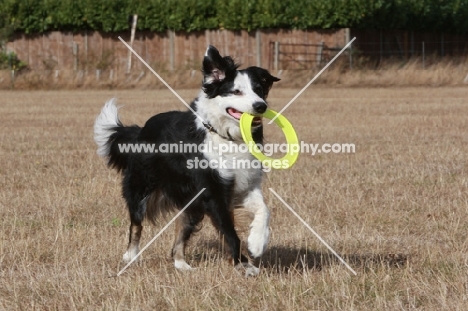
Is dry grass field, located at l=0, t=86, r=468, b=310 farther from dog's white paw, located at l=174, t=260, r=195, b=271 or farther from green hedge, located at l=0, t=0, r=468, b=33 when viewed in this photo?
green hedge, located at l=0, t=0, r=468, b=33

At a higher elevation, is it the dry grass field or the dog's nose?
the dog's nose

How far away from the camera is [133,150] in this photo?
7387mm

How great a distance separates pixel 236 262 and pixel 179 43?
96.4 feet

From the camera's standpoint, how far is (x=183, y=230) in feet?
22.6

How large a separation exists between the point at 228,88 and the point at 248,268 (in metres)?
1.33

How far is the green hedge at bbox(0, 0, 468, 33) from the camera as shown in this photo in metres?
33.8

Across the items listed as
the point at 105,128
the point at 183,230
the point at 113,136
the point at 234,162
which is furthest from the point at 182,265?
the point at 105,128

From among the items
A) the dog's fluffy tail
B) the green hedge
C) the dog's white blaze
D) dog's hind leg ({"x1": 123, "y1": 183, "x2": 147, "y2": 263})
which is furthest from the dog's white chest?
the green hedge

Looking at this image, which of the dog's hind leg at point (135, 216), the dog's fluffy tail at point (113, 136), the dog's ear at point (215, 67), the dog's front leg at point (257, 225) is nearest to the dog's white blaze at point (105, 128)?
the dog's fluffy tail at point (113, 136)

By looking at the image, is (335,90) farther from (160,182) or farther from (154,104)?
(160,182)

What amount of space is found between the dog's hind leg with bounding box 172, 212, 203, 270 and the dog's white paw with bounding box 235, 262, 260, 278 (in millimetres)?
664

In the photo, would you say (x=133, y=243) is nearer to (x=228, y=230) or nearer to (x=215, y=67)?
(x=228, y=230)

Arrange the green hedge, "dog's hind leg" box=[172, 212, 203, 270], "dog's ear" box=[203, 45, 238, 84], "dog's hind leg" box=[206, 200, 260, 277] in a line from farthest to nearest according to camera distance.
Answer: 1. the green hedge
2. "dog's hind leg" box=[172, 212, 203, 270]
3. "dog's ear" box=[203, 45, 238, 84]
4. "dog's hind leg" box=[206, 200, 260, 277]

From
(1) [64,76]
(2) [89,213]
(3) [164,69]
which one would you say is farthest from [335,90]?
(2) [89,213]
